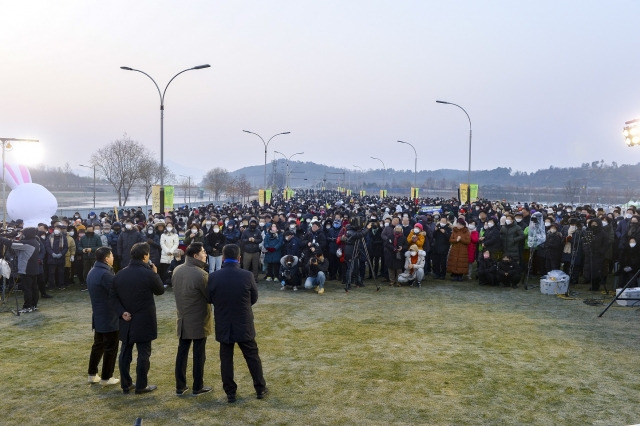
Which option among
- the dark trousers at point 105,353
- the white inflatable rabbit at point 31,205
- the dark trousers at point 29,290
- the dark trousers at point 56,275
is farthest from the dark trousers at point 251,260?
the white inflatable rabbit at point 31,205

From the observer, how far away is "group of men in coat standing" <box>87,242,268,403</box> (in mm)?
6113

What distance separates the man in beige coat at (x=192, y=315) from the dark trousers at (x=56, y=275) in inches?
356

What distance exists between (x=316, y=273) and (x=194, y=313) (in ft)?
25.6

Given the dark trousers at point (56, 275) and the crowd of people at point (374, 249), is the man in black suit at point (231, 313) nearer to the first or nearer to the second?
the crowd of people at point (374, 249)

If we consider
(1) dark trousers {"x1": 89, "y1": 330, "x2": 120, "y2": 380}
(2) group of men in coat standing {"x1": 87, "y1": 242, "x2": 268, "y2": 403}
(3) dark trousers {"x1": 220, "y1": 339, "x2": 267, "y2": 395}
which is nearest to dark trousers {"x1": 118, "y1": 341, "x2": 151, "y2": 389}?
(2) group of men in coat standing {"x1": 87, "y1": 242, "x2": 268, "y2": 403}

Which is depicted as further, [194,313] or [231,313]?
[194,313]

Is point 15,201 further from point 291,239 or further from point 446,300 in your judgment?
point 446,300

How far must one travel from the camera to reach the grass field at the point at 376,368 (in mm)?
5895

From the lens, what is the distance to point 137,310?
6.39 meters

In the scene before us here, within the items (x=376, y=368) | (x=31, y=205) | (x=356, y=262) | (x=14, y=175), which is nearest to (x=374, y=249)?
(x=356, y=262)

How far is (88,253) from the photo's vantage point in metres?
14.5

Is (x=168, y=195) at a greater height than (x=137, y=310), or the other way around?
(x=168, y=195)

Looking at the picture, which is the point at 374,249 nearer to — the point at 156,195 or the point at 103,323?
the point at 156,195

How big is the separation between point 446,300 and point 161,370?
750 cm
